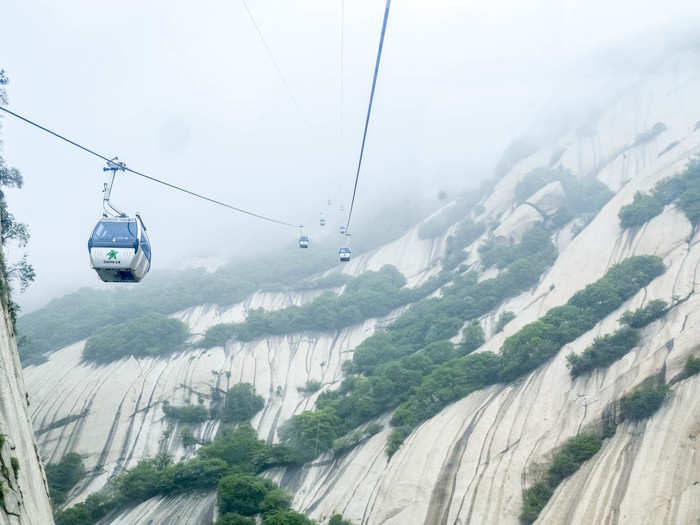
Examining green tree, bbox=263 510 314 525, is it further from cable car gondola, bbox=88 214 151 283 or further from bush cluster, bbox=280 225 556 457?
cable car gondola, bbox=88 214 151 283

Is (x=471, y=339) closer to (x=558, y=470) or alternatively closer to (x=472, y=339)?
(x=472, y=339)

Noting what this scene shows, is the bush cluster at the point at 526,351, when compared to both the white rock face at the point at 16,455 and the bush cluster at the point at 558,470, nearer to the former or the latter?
the bush cluster at the point at 558,470

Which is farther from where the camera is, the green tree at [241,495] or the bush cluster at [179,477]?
the bush cluster at [179,477]

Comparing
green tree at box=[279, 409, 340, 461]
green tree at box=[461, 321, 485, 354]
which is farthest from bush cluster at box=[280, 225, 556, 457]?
green tree at box=[461, 321, 485, 354]

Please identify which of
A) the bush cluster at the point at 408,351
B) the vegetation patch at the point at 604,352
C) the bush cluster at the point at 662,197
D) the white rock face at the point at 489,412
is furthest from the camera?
the bush cluster at the point at 662,197

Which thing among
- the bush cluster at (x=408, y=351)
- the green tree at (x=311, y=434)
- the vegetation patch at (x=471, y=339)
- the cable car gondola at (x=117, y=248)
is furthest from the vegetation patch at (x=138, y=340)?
the cable car gondola at (x=117, y=248)

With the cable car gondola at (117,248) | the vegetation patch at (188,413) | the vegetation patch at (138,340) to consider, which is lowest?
the vegetation patch at (188,413)

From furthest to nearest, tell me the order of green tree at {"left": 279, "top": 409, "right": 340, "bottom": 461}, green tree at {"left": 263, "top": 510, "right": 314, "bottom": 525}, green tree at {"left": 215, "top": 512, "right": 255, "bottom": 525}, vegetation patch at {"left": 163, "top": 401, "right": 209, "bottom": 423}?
vegetation patch at {"left": 163, "top": 401, "right": 209, "bottom": 423}, green tree at {"left": 279, "top": 409, "right": 340, "bottom": 461}, green tree at {"left": 215, "top": 512, "right": 255, "bottom": 525}, green tree at {"left": 263, "top": 510, "right": 314, "bottom": 525}
